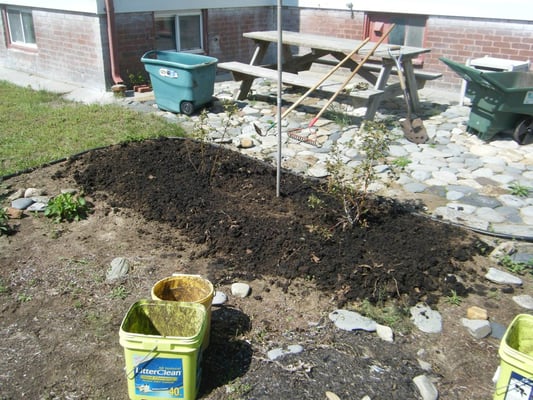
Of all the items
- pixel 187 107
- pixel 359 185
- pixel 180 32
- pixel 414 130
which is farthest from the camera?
pixel 180 32

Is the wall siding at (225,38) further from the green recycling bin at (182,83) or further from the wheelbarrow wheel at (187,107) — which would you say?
the wheelbarrow wheel at (187,107)

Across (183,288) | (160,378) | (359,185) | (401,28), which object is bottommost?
(160,378)

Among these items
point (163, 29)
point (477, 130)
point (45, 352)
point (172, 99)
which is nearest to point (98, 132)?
point (172, 99)

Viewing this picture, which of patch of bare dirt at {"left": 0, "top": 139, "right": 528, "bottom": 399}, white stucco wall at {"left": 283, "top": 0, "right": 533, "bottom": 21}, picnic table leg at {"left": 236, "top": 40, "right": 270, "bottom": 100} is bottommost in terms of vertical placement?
patch of bare dirt at {"left": 0, "top": 139, "right": 528, "bottom": 399}

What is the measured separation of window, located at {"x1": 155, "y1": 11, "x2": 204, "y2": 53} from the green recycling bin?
1.78 m

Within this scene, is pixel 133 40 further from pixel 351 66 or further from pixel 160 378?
pixel 160 378

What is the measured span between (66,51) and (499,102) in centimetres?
713

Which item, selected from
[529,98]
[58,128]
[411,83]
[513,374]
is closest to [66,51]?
[58,128]

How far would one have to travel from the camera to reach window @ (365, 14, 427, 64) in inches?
373

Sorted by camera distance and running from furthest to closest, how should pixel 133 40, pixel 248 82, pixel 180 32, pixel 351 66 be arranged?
pixel 180 32, pixel 133 40, pixel 351 66, pixel 248 82

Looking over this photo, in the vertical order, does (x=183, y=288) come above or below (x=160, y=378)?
above

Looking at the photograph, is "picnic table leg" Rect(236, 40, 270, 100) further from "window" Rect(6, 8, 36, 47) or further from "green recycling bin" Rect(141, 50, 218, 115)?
"window" Rect(6, 8, 36, 47)

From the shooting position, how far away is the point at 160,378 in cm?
300

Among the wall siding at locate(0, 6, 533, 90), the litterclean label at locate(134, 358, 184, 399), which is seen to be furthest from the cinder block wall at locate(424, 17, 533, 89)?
the litterclean label at locate(134, 358, 184, 399)
